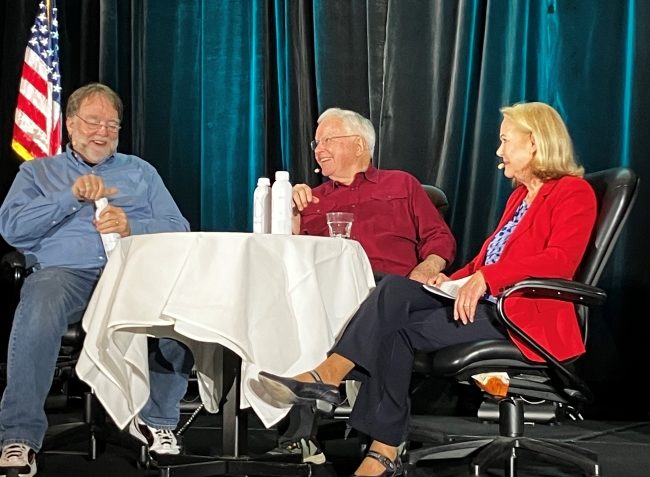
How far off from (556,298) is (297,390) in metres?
0.75

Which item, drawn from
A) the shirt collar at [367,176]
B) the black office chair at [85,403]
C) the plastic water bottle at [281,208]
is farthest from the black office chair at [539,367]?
the black office chair at [85,403]

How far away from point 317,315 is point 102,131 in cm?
137

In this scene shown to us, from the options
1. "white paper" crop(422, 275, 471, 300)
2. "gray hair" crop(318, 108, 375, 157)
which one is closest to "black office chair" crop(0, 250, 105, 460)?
"white paper" crop(422, 275, 471, 300)

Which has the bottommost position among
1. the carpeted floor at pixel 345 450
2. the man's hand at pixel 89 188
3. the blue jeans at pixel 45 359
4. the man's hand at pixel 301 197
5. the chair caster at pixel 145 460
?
the carpeted floor at pixel 345 450

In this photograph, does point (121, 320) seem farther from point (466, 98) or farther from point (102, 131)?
point (466, 98)

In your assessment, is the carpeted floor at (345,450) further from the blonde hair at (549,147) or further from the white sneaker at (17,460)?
the blonde hair at (549,147)

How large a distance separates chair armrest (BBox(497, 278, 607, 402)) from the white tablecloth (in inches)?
17.0

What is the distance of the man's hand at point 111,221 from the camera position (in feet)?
10.4

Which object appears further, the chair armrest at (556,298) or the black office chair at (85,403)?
the black office chair at (85,403)

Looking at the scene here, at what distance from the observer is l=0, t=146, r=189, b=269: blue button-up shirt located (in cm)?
329

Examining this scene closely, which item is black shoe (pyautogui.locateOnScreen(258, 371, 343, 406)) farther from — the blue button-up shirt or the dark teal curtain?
the dark teal curtain

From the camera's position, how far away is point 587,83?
3951 millimetres

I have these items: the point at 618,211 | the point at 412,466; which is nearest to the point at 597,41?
the point at 618,211

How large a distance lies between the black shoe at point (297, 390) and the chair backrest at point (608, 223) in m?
0.82
